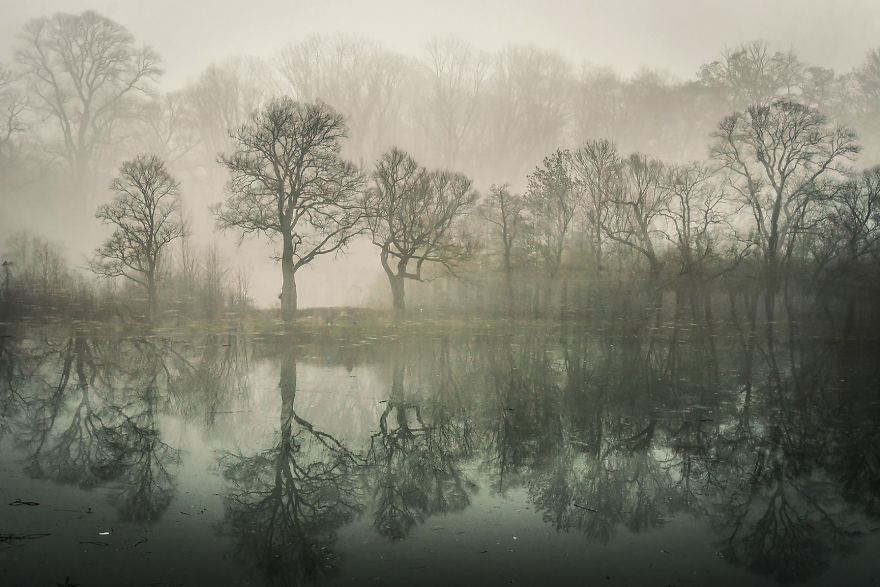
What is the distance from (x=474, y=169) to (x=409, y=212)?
2717cm

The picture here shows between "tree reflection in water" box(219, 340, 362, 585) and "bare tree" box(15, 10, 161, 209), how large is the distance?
4482cm

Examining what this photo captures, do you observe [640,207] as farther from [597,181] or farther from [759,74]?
[759,74]

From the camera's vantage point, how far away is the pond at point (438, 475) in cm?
623

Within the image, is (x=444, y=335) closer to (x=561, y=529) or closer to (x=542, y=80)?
(x=561, y=529)

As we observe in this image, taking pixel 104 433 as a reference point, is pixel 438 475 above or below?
below

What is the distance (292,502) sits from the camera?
7.57 metres

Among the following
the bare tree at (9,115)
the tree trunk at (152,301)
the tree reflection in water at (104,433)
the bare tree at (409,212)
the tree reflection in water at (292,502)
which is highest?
the bare tree at (9,115)

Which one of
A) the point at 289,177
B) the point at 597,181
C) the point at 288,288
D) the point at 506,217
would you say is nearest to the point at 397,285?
the point at 288,288

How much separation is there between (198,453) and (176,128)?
48.6 meters

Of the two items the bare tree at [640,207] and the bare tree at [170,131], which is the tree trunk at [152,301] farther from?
the bare tree at [170,131]

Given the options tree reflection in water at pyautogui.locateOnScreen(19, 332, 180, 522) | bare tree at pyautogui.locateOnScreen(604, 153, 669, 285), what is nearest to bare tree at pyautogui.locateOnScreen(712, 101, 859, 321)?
bare tree at pyautogui.locateOnScreen(604, 153, 669, 285)

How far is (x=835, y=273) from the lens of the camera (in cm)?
3303

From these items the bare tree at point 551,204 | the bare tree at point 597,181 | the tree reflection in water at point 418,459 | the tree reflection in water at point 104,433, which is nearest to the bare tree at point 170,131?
the bare tree at point 551,204

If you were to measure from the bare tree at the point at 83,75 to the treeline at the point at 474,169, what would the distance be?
0.14m
